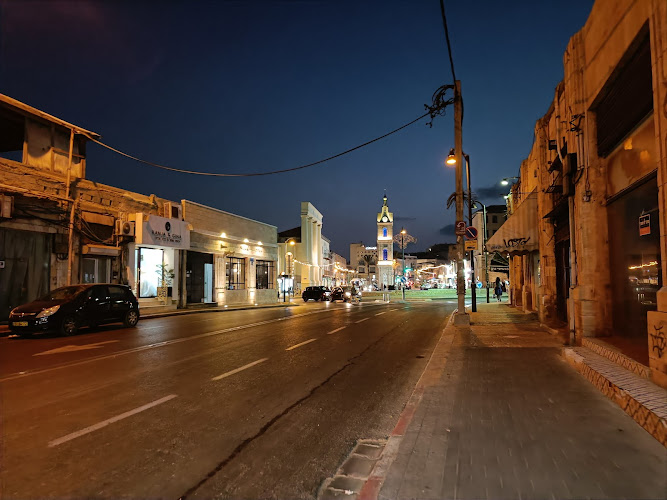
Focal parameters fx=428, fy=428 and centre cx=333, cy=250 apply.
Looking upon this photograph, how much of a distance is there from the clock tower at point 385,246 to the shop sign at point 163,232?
98335mm

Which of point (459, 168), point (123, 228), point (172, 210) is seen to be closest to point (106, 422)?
point (459, 168)

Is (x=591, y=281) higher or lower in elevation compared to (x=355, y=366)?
higher

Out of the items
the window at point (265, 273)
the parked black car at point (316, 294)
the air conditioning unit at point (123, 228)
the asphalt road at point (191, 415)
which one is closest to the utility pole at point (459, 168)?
the asphalt road at point (191, 415)

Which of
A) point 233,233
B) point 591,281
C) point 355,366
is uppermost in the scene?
point 233,233

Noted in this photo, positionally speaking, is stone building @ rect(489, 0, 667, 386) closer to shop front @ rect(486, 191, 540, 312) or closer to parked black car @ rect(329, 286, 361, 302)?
shop front @ rect(486, 191, 540, 312)

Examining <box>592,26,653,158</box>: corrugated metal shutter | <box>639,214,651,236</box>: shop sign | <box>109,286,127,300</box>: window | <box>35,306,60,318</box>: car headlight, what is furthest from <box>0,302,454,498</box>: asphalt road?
<box>592,26,653,158</box>: corrugated metal shutter

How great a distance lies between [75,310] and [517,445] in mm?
14574

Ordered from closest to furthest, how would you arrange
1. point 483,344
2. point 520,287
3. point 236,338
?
point 483,344 < point 236,338 < point 520,287

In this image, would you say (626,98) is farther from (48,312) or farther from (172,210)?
(172,210)

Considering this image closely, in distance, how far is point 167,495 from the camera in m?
3.54

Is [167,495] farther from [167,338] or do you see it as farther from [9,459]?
[167,338]

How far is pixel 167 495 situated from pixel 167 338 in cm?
1034

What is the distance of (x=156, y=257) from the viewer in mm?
27266

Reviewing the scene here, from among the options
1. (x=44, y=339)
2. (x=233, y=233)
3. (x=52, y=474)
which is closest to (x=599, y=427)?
(x=52, y=474)
